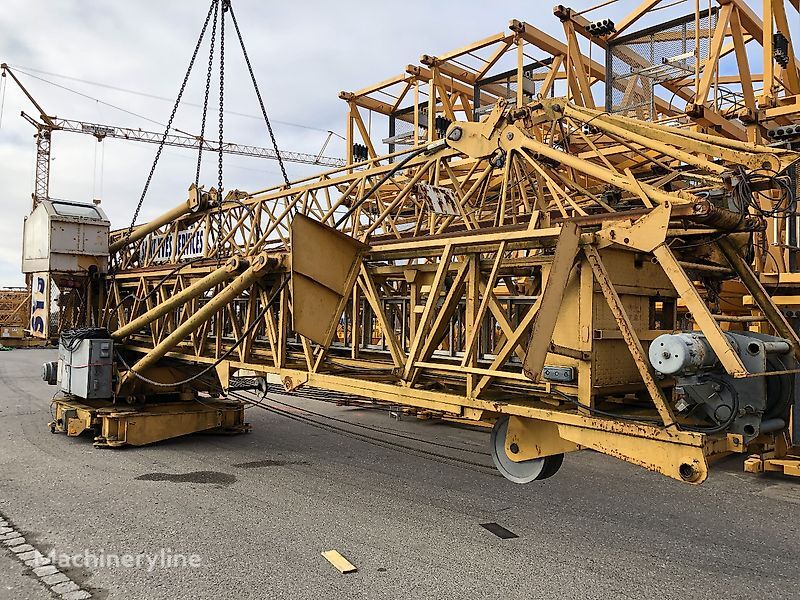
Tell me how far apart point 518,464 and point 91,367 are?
23.7ft

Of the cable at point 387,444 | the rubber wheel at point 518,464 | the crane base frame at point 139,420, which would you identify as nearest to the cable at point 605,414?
the rubber wheel at point 518,464

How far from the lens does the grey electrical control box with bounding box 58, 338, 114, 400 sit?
959 cm

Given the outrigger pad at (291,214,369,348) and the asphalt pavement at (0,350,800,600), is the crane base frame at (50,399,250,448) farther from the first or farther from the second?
the outrigger pad at (291,214,369,348)

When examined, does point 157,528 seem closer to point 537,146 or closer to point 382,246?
point 382,246

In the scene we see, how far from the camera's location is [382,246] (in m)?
6.05

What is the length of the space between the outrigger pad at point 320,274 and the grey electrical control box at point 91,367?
5.18 meters

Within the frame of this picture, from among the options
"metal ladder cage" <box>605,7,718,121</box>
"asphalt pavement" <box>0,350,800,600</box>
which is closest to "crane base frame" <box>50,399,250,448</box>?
"asphalt pavement" <box>0,350,800,600</box>

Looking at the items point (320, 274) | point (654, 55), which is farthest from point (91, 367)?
point (654, 55)

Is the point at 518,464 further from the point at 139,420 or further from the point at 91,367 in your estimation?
the point at 91,367

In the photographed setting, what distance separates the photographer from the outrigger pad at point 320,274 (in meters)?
5.81

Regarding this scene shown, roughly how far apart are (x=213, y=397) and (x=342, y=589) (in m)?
7.70

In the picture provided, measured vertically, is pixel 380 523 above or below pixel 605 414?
below

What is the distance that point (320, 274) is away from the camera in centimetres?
602

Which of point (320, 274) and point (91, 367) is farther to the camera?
point (91, 367)
